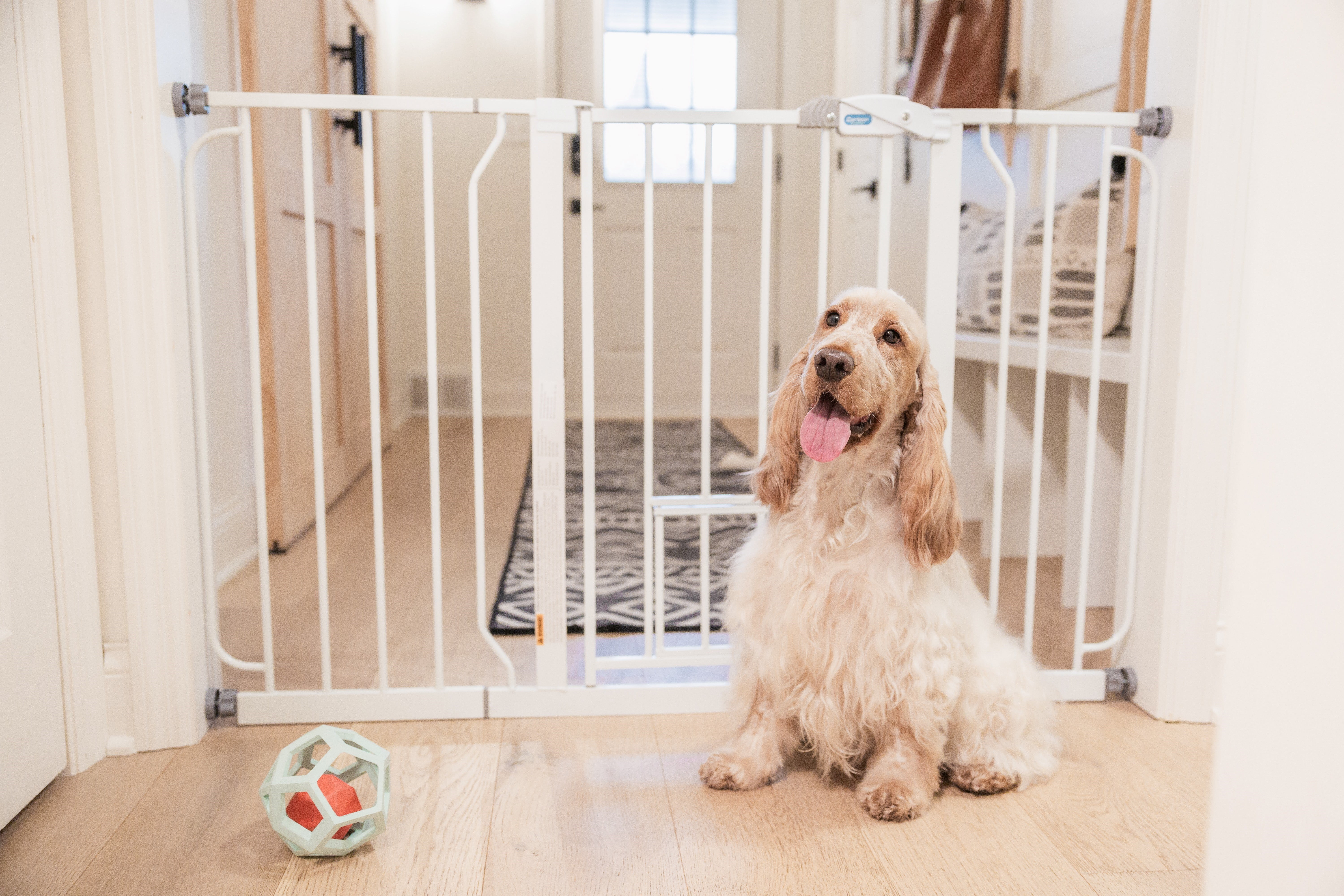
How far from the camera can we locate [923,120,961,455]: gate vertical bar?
1617 millimetres

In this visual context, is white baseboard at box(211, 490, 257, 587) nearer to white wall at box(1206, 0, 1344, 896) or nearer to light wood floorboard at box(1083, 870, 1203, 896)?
light wood floorboard at box(1083, 870, 1203, 896)

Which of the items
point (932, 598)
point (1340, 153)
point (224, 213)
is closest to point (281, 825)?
point (932, 598)

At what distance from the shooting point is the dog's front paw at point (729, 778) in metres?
1.42

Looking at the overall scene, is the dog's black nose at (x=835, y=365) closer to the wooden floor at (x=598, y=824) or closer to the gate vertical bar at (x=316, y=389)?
the wooden floor at (x=598, y=824)

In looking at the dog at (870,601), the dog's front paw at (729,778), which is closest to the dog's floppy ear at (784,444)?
the dog at (870,601)

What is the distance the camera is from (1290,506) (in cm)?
71

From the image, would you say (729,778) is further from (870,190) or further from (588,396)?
(870,190)

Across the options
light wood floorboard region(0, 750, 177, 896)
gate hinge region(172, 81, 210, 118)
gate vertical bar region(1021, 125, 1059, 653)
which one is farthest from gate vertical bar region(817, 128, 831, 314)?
light wood floorboard region(0, 750, 177, 896)

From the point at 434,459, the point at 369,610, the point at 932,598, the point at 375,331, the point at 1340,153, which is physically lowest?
the point at 369,610

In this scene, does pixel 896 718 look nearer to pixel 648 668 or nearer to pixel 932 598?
pixel 932 598

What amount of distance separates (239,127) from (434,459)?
23.9 inches

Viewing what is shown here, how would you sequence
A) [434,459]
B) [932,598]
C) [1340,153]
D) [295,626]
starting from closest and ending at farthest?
[1340,153]
[932,598]
[434,459]
[295,626]

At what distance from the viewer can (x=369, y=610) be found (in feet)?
7.32

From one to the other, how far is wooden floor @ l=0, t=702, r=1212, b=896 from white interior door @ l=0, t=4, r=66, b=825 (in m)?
0.10
